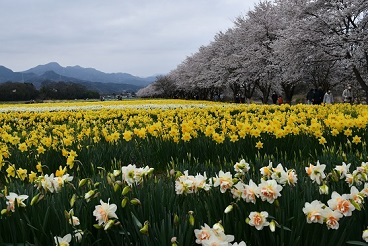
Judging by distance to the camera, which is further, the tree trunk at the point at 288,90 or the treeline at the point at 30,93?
the treeline at the point at 30,93

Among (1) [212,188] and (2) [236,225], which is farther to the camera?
(1) [212,188]

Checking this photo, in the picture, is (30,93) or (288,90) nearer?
(288,90)

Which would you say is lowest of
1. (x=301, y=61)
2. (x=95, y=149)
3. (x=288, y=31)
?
(x=95, y=149)

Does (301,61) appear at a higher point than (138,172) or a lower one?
higher

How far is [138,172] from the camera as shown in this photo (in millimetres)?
Result: 2582

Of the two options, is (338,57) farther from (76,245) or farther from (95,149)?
(76,245)

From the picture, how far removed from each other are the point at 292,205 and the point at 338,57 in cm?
2389

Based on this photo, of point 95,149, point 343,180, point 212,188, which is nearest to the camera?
point 212,188

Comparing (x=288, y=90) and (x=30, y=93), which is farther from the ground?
(x=288, y=90)

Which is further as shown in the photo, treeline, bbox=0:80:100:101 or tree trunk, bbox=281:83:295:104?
treeline, bbox=0:80:100:101

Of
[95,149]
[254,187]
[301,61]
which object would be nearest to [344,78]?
[301,61]

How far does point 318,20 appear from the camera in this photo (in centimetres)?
2355

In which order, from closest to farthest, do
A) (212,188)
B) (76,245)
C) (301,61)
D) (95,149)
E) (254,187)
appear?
(76,245) → (254,187) → (212,188) → (95,149) → (301,61)

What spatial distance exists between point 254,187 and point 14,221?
1.35m
